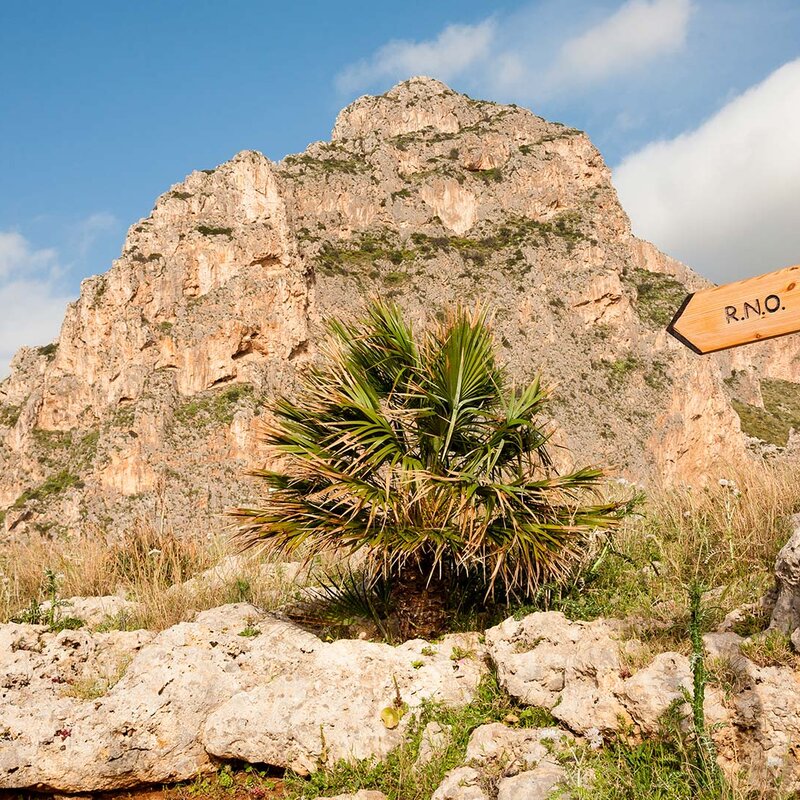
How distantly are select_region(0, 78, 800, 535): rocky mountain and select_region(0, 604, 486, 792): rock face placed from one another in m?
50.3

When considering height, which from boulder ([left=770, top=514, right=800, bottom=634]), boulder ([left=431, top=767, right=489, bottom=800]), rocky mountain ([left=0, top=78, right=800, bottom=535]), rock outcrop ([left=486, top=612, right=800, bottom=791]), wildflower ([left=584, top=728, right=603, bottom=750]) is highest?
rocky mountain ([left=0, top=78, right=800, bottom=535])

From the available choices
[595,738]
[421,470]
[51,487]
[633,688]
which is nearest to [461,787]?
[595,738]

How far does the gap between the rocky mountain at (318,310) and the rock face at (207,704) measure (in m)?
50.3

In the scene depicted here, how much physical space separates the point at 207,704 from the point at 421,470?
6.84 ft

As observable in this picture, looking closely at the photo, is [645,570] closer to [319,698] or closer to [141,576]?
[319,698]

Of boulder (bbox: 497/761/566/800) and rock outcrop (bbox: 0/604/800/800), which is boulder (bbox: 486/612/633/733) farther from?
boulder (bbox: 497/761/566/800)

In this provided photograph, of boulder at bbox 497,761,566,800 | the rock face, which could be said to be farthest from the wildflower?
the rock face

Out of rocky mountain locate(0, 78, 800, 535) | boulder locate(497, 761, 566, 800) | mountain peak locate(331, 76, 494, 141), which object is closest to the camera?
boulder locate(497, 761, 566, 800)

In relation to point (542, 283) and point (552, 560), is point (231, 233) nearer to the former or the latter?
point (542, 283)

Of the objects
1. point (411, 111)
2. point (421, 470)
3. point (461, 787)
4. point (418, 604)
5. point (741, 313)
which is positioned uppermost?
point (411, 111)

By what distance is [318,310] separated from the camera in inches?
2790

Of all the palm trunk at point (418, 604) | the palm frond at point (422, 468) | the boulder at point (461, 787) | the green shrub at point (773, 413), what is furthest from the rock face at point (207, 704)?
the green shrub at point (773, 413)

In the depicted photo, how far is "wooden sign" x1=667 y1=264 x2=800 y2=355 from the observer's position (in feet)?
9.89

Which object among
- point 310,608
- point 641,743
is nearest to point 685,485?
point 641,743
